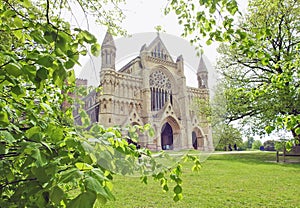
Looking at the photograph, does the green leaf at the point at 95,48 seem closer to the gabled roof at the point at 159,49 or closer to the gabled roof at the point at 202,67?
the gabled roof at the point at 159,49

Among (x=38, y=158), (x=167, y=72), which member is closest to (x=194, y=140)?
(x=167, y=72)

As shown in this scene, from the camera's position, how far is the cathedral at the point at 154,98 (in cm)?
129

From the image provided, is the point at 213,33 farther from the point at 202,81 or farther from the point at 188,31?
the point at 202,81

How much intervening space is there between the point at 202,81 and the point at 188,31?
377 millimetres

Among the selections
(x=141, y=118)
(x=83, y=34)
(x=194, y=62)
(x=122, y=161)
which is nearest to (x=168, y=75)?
(x=194, y=62)

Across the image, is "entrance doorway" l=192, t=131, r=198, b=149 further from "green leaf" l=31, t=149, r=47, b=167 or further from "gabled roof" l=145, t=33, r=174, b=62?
"green leaf" l=31, t=149, r=47, b=167

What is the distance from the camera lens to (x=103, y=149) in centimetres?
93

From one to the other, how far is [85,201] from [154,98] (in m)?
1.03

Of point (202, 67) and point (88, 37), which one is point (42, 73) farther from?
point (202, 67)

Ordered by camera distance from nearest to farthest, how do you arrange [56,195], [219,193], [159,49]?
1. [56,195]
2. [159,49]
3. [219,193]

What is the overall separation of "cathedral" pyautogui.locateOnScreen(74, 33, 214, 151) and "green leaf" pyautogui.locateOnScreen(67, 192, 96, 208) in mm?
658

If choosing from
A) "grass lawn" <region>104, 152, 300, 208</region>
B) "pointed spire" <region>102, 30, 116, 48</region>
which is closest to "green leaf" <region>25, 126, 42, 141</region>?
"pointed spire" <region>102, 30, 116, 48</region>

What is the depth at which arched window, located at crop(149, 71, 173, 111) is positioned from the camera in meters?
1.54

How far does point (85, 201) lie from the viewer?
1.96ft
